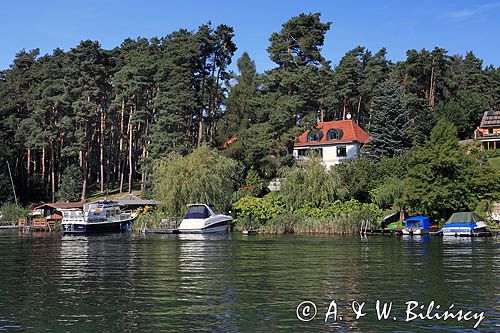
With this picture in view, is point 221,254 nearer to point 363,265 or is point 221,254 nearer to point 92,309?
point 363,265

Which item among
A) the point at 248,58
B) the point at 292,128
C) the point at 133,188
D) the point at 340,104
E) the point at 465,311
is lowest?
the point at 465,311

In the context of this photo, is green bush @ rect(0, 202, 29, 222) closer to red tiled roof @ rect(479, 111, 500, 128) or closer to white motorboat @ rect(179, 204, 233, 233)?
white motorboat @ rect(179, 204, 233, 233)

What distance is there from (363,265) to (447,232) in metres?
23.9

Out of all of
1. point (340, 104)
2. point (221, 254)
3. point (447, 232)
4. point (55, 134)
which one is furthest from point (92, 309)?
point (340, 104)

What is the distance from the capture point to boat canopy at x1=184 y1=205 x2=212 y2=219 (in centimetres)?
6294

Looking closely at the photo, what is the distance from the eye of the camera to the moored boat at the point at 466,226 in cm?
5138

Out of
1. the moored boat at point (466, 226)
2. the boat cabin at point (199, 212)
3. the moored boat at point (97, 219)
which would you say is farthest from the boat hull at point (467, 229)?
the moored boat at point (97, 219)

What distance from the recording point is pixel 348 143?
8569 cm

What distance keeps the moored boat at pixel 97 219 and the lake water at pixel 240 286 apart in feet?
73.0

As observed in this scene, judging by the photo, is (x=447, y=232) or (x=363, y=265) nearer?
(x=363, y=265)

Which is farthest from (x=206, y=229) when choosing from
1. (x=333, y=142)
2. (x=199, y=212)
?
(x=333, y=142)

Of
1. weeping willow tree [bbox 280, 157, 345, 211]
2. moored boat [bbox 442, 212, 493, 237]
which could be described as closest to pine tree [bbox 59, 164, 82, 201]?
weeping willow tree [bbox 280, 157, 345, 211]

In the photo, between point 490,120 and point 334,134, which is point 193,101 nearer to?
point 334,134

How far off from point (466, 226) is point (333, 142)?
36910 millimetres
